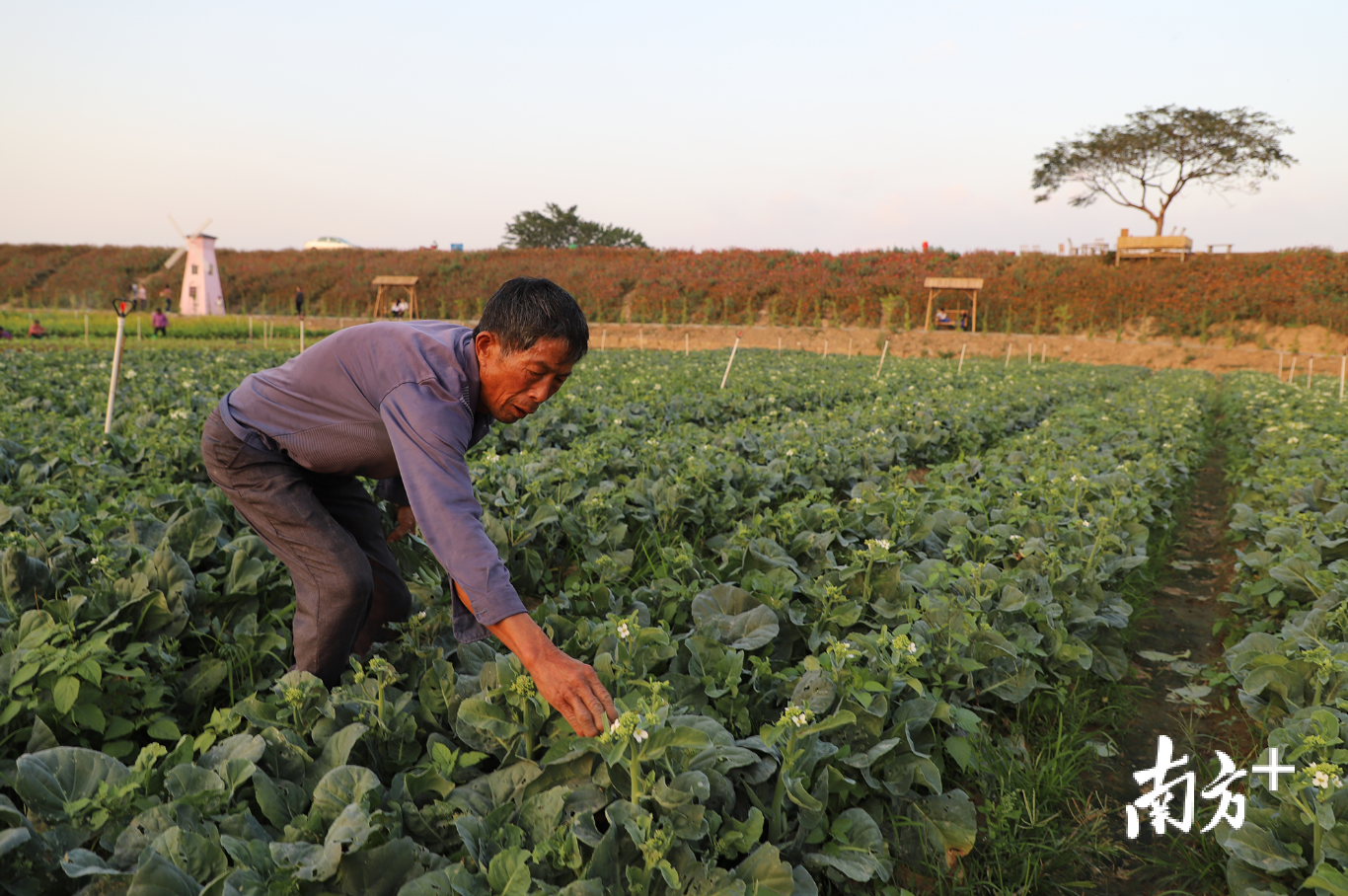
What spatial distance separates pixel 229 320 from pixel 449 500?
109 feet

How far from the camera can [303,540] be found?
94.5 inches

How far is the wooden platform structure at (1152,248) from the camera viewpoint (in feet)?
109

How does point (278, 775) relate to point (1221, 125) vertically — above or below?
below

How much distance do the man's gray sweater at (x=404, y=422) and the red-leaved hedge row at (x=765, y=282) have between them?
30958 mm

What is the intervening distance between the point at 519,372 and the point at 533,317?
0.15 m

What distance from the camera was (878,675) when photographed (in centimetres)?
243

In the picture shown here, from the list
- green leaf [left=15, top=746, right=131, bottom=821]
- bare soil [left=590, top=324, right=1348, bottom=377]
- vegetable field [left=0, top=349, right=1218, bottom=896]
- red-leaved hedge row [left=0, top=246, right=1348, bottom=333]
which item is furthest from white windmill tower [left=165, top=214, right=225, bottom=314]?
green leaf [left=15, top=746, right=131, bottom=821]

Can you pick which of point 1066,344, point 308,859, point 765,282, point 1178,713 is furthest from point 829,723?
point 765,282

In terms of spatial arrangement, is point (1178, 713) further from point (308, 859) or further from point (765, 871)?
point (308, 859)

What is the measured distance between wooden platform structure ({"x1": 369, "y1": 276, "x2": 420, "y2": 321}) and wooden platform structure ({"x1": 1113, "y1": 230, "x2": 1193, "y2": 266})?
31.3 metres

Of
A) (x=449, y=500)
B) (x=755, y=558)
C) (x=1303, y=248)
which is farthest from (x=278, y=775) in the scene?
(x=1303, y=248)

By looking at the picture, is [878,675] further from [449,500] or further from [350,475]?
[350,475]

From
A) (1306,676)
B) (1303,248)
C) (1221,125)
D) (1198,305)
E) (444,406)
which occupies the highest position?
(1221,125)

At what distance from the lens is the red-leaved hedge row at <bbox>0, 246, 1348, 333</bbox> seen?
3016 centimetres
